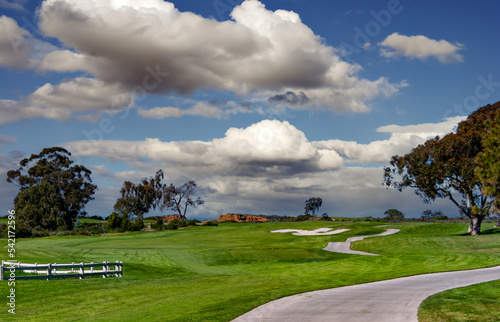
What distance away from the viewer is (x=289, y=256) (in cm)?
4241

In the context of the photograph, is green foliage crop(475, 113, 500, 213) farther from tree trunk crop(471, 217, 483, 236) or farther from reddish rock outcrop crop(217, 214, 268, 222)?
reddish rock outcrop crop(217, 214, 268, 222)

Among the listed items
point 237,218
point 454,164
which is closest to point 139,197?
point 237,218

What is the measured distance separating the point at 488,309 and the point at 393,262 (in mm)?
18695

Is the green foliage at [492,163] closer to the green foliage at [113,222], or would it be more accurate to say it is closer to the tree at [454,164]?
the tree at [454,164]

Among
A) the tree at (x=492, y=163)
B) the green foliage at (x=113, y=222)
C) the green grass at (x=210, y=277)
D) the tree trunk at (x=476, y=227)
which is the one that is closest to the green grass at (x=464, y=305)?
the tree at (x=492, y=163)

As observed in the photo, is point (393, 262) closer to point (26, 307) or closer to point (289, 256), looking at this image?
point (289, 256)

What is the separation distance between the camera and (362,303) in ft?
53.7

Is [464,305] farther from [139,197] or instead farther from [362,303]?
[139,197]

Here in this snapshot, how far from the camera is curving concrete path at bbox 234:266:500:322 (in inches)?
553

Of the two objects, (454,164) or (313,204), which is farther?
(313,204)

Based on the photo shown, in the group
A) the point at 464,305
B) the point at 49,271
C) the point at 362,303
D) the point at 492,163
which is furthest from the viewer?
the point at 49,271

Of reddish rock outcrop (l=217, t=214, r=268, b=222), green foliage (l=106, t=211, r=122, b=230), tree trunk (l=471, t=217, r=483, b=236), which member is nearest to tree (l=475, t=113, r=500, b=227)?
tree trunk (l=471, t=217, r=483, b=236)

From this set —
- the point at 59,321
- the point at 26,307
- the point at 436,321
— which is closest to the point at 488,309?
the point at 436,321

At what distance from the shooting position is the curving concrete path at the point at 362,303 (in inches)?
553
